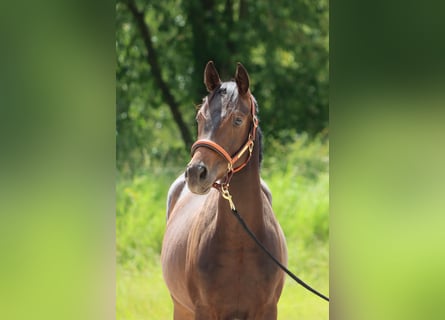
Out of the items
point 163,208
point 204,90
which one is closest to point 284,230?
point 163,208

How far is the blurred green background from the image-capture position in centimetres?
793

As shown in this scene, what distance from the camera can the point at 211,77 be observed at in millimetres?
2967

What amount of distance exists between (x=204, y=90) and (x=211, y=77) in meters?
5.60

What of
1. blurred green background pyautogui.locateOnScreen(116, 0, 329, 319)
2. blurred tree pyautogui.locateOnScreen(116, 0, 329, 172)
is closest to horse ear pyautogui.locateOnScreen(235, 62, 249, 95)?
blurred green background pyautogui.locateOnScreen(116, 0, 329, 319)

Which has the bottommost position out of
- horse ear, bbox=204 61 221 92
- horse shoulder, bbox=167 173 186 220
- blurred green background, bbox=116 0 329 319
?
horse ear, bbox=204 61 221 92

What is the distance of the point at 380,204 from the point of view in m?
0.94

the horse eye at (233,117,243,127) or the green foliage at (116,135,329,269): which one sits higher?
the green foliage at (116,135,329,269)

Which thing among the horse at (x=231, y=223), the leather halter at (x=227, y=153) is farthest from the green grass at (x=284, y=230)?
the leather halter at (x=227, y=153)

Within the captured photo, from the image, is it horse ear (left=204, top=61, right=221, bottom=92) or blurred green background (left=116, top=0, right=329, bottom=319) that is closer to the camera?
horse ear (left=204, top=61, right=221, bottom=92)

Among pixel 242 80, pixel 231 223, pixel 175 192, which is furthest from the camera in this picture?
pixel 175 192

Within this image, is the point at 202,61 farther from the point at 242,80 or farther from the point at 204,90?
the point at 242,80

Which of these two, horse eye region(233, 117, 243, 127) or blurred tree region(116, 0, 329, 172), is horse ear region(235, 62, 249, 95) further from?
blurred tree region(116, 0, 329, 172)

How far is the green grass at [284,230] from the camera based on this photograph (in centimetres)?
638

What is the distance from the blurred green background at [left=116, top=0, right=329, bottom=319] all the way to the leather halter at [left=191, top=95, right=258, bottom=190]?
4.86 metres
